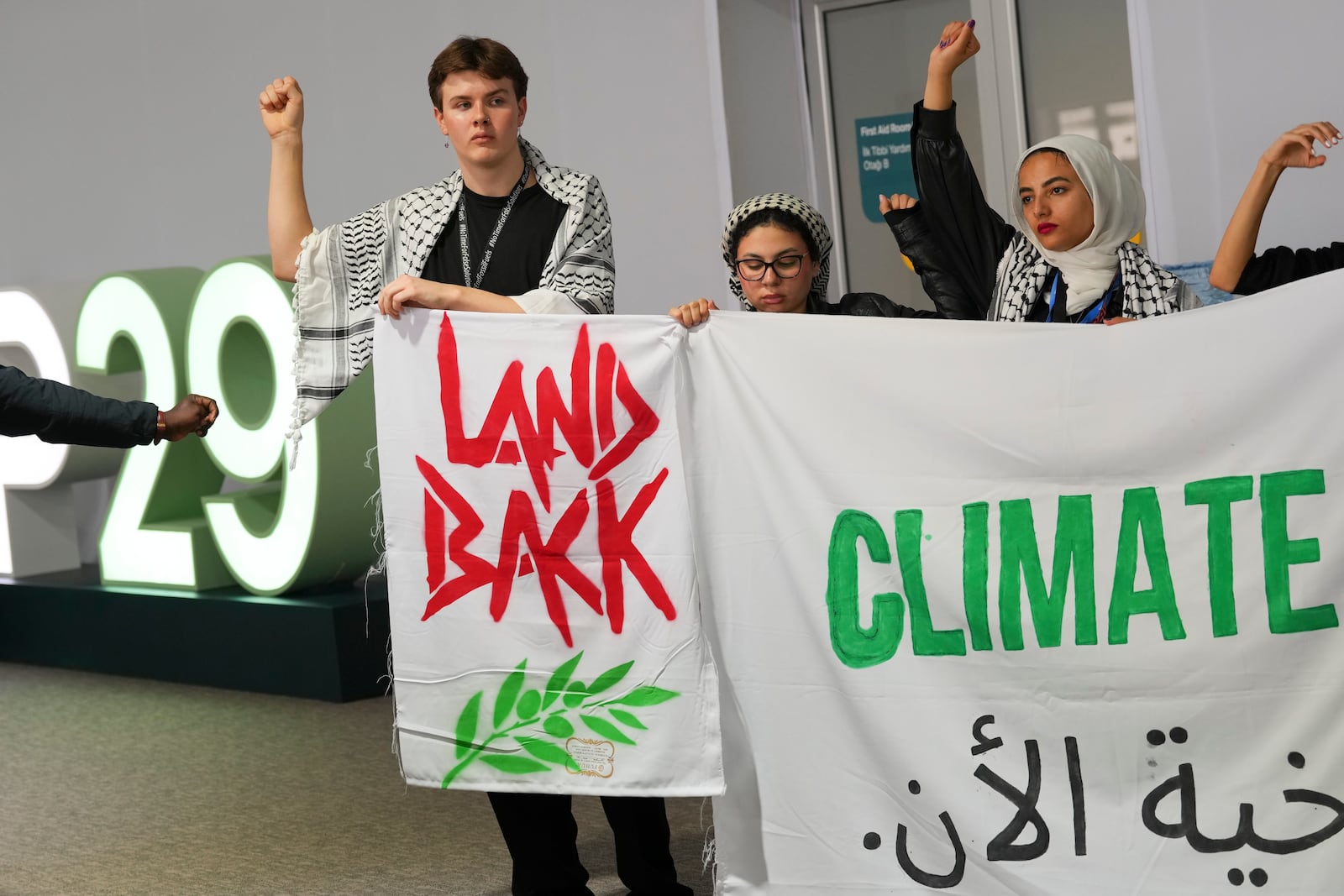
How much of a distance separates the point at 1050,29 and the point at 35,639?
15.2 ft

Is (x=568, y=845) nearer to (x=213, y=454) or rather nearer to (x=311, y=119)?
(x=213, y=454)

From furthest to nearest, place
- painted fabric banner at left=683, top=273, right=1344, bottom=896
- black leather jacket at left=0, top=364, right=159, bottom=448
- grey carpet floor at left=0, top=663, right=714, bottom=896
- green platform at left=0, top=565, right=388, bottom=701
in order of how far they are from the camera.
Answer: green platform at left=0, top=565, right=388, bottom=701 → grey carpet floor at left=0, top=663, right=714, bottom=896 → black leather jacket at left=0, top=364, right=159, bottom=448 → painted fabric banner at left=683, top=273, right=1344, bottom=896

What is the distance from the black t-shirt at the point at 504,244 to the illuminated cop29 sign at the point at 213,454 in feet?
6.99

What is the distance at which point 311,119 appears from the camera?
21.3 feet

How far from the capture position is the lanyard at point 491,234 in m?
2.88

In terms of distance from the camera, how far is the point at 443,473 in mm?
2787

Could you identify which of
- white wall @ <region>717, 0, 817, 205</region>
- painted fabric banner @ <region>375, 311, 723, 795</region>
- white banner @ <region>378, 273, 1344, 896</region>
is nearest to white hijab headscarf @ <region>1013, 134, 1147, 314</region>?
white banner @ <region>378, 273, 1344, 896</region>

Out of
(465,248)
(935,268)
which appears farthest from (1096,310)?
(465,248)

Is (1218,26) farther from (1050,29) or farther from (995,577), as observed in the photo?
(995,577)

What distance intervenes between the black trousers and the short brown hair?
1.30 meters

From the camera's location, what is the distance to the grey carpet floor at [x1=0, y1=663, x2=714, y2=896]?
136 inches

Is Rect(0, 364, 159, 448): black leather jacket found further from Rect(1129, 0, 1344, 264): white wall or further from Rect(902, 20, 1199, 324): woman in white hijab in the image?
Rect(1129, 0, 1344, 264): white wall

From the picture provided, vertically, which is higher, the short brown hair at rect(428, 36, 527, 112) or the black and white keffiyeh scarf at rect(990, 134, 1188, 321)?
the short brown hair at rect(428, 36, 527, 112)

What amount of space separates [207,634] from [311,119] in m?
2.23
